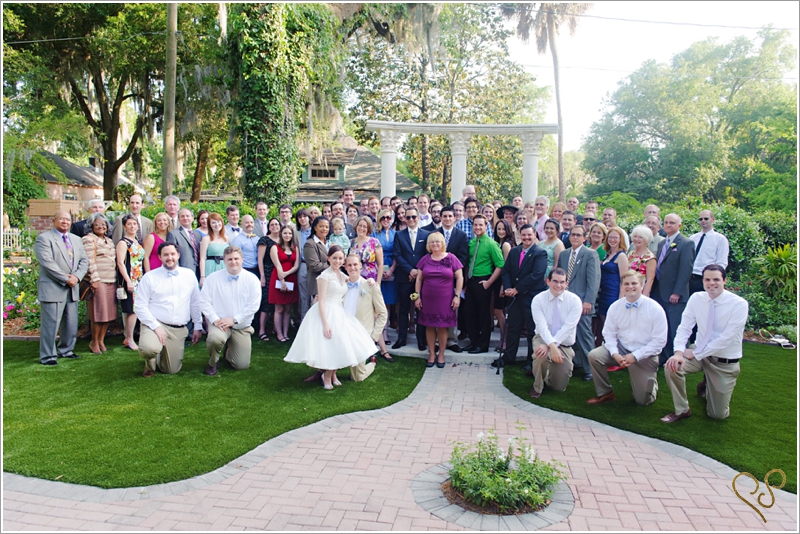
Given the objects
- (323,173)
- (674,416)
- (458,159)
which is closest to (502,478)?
(674,416)

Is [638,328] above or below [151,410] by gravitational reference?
above

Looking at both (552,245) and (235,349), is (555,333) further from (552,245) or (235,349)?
(235,349)

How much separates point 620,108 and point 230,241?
34.5m

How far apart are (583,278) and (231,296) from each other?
4337mm

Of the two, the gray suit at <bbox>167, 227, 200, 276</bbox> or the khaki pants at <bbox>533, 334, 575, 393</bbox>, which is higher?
the gray suit at <bbox>167, 227, 200, 276</bbox>

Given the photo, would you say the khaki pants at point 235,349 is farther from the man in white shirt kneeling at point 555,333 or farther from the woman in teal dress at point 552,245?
the woman in teal dress at point 552,245

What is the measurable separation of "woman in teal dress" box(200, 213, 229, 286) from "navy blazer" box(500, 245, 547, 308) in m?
4.20

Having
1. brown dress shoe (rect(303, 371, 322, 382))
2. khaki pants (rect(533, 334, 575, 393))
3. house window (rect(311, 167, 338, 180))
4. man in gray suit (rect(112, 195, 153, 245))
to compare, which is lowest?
brown dress shoe (rect(303, 371, 322, 382))

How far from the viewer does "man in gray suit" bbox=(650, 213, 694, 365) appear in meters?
6.67

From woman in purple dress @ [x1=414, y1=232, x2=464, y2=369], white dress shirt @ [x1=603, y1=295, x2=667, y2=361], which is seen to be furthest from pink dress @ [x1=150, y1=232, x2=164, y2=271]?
white dress shirt @ [x1=603, y1=295, x2=667, y2=361]

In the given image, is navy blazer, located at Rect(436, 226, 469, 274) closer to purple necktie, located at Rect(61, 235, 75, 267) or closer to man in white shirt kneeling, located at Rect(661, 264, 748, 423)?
man in white shirt kneeling, located at Rect(661, 264, 748, 423)

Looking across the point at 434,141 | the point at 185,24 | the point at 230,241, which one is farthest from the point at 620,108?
the point at 230,241

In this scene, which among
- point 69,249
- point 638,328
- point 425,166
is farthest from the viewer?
point 425,166

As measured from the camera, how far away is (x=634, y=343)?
5.55m
